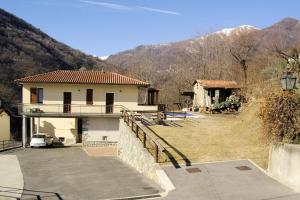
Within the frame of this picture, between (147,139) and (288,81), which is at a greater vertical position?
(288,81)

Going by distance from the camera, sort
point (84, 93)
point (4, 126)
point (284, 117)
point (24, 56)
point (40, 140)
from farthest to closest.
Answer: point (24, 56) → point (4, 126) → point (84, 93) → point (40, 140) → point (284, 117)

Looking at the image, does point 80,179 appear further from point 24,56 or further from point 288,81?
point 24,56

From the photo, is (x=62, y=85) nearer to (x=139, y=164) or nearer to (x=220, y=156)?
(x=139, y=164)

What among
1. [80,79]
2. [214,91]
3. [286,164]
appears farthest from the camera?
[214,91]

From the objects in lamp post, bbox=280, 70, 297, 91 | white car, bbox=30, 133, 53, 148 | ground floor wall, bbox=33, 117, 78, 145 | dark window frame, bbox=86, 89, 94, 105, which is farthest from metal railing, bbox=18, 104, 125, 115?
lamp post, bbox=280, 70, 297, 91

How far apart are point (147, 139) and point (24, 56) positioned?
81.6 m

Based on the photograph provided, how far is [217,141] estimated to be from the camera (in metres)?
20.3

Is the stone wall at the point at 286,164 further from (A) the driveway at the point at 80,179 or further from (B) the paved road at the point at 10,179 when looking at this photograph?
(B) the paved road at the point at 10,179

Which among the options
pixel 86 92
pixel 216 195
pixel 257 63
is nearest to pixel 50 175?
pixel 216 195

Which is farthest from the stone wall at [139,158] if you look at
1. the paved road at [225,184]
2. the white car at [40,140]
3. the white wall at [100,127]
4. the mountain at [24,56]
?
the mountain at [24,56]

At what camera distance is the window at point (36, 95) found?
113 feet

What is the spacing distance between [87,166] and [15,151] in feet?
37.5

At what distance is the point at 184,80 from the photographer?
71.7m

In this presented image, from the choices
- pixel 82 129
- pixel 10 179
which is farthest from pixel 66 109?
pixel 10 179
